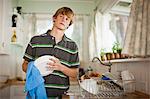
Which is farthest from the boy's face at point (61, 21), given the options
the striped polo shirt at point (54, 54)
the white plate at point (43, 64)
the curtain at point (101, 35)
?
the curtain at point (101, 35)

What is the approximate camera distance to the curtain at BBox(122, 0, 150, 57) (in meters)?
1.27

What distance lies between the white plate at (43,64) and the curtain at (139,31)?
1.01 meters

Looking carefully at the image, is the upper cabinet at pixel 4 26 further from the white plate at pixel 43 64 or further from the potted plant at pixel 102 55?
the potted plant at pixel 102 55

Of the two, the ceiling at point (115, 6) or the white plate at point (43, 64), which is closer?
the white plate at point (43, 64)

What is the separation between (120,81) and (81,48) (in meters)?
2.28

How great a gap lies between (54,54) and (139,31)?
3.66 ft

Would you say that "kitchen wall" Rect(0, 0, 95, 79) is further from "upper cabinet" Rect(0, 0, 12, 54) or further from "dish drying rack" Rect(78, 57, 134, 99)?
"dish drying rack" Rect(78, 57, 134, 99)

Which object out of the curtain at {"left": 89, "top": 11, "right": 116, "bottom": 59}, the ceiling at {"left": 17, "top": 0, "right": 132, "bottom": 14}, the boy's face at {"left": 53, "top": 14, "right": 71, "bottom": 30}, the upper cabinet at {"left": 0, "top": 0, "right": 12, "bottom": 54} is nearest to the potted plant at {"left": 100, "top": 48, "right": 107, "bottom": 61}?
the curtain at {"left": 89, "top": 11, "right": 116, "bottom": 59}

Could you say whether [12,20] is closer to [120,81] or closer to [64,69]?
[64,69]

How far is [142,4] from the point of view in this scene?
1.33 m

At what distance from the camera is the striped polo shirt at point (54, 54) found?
2.21 meters

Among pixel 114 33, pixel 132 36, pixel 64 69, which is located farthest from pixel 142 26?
pixel 114 33

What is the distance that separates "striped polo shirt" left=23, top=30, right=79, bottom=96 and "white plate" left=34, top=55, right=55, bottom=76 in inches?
1.5

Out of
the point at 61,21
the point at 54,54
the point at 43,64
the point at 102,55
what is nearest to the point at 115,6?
the point at 102,55
